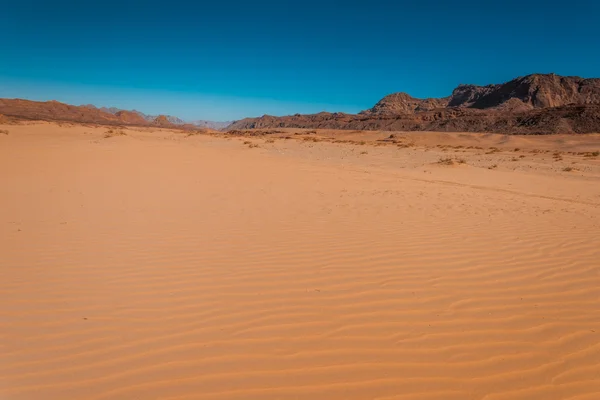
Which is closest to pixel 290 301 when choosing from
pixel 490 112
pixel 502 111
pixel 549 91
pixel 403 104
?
pixel 490 112

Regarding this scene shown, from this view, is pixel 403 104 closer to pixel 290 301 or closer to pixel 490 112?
pixel 490 112

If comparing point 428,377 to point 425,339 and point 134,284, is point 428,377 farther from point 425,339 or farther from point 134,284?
point 134,284

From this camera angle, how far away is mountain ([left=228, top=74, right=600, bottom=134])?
48094 millimetres

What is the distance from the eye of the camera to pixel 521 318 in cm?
305

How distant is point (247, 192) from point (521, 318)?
256 inches

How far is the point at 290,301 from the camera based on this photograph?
3.23m

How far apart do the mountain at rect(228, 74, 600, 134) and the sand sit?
2013 inches

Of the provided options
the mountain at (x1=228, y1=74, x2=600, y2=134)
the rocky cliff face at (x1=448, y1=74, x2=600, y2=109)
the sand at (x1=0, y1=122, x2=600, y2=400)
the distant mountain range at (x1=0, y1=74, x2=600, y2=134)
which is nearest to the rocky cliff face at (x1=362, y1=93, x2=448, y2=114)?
the mountain at (x1=228, y1=74, x2=600, y2=134)

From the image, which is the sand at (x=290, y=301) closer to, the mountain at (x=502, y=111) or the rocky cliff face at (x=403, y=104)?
the mountain at (x=502, y=111)

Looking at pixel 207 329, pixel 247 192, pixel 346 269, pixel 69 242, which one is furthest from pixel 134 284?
pixel 247 192

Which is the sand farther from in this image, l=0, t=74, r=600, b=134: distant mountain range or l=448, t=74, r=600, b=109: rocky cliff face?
l=448, t=74, r=600, b=109: rocky cliff face

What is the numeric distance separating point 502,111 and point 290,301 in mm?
84339

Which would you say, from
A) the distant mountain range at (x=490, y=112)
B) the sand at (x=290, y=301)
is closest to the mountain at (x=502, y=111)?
the distant mountain range at (x=490, y=112)

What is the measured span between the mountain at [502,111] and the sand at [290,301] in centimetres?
5114
